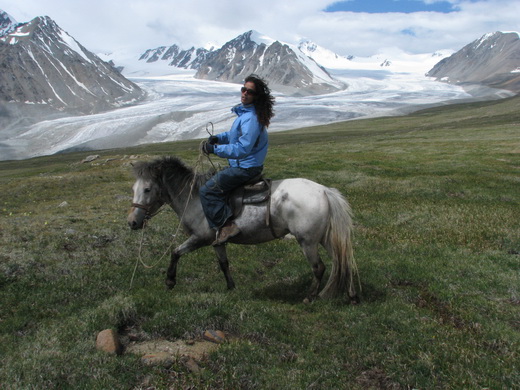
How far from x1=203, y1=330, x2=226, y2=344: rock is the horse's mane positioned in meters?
4.24

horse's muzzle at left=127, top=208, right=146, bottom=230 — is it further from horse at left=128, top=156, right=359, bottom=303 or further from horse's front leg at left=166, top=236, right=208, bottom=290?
horse's front leg at left=166, top=236, right=208, bottom=290

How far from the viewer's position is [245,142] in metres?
9.34

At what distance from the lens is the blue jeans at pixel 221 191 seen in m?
9.91

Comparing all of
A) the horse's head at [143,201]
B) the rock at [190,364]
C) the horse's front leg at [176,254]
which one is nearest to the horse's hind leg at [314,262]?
the horse's front leg at [176,254]

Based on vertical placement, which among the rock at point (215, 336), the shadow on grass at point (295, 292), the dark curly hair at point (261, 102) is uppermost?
the dark curly hair at point (261, 102)

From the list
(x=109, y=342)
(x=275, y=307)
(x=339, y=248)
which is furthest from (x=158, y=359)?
(x=339, y=248)

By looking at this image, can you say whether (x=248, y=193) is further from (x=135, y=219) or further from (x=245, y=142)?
(x=135, y=219)

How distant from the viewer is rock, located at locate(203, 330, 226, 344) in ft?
24.0

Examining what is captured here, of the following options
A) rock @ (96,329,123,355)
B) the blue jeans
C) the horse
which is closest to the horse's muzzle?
the horse

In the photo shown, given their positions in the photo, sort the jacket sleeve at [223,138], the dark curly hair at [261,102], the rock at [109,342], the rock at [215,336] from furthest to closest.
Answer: the jacket sleeve at [223,138] → the dark curly hair at [261,102] → the rock at [215,336] → the rock at [109,342]

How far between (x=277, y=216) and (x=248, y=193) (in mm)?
912

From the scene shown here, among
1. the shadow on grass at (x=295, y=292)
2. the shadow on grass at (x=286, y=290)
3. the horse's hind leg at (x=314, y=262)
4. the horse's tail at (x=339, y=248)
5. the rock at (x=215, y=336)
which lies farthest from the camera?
the shadow on grass at (x=286, y=290)

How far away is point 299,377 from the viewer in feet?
21.1

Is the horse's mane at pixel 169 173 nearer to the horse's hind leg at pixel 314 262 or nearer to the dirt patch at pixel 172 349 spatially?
the horse's hind leg at pixel 314 262
